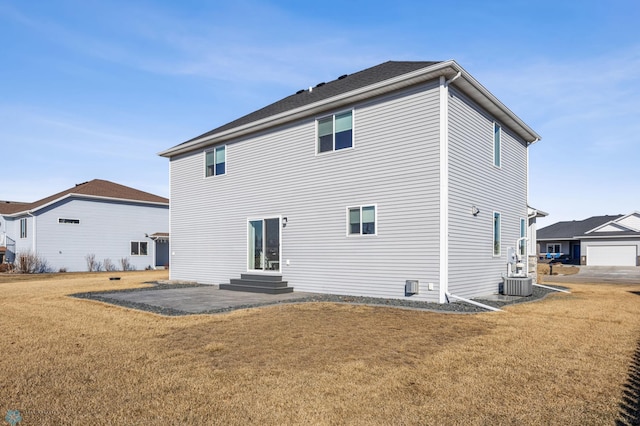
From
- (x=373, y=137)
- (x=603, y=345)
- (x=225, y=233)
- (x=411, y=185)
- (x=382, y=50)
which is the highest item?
(x=382, y=50)

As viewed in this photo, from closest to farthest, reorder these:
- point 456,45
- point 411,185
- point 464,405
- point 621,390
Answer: point 464,405 < point 621,390 < point 411,185 < point 456,45

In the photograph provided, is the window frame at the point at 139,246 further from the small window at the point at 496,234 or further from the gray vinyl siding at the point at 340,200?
the small window at the point at 496,234

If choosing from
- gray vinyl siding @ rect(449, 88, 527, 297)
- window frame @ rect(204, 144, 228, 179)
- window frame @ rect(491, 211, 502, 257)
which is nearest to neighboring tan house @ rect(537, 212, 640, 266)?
gray vinyl siding @ rect(449, 88, 527, 297)

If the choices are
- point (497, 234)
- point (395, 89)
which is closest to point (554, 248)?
point (497, 234)

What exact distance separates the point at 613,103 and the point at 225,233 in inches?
611

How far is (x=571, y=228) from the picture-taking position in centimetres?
4175

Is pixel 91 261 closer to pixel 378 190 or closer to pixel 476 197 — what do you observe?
pixel 378 190

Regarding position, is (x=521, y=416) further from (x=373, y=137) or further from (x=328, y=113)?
(x=328, y=113)

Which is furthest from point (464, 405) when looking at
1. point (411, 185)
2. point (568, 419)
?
point (411, 185)

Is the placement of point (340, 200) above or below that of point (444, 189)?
below

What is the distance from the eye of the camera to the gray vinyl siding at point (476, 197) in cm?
1048

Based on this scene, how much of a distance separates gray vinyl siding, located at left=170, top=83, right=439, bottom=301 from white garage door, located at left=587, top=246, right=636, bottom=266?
108 feet

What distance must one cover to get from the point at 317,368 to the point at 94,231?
2694cm

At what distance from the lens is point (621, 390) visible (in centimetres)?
412
